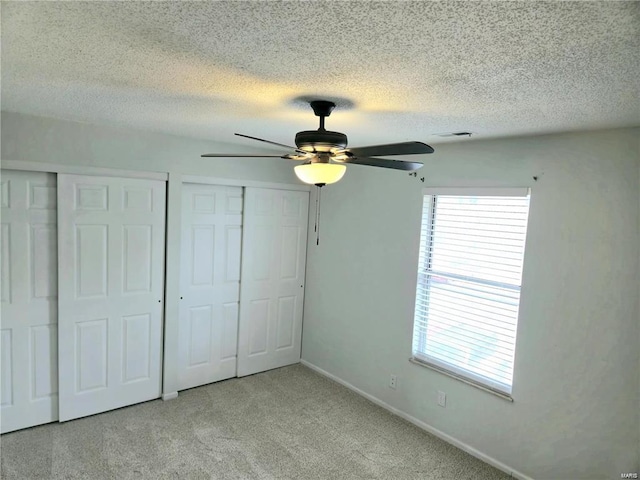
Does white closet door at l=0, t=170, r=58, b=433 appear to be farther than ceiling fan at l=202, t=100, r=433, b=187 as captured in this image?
Yes

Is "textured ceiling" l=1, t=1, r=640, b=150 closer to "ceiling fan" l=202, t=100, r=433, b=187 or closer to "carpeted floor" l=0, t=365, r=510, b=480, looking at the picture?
"ceiling fan" l=202, t=100, r=433, b=187

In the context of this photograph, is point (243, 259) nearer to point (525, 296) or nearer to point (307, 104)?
point (307, 104)

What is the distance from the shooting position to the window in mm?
3018

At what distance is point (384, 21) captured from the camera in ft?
4.01

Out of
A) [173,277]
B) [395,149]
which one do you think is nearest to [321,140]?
[395,149]

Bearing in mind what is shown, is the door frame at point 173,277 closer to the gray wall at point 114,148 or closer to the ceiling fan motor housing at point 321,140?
the gray wall at point 114,148

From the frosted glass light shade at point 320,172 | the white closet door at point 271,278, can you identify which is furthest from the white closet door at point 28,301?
the frosted glass light shade at point 320,172

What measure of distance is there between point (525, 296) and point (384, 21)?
2.35 m

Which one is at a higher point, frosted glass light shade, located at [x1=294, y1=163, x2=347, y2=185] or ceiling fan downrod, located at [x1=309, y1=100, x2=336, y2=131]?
ceiling fan downrod, located at [x1=309, y1=100, x2=336, y2=131]

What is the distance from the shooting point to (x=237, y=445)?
3191mm

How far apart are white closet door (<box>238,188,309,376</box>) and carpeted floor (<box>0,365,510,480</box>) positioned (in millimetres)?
704

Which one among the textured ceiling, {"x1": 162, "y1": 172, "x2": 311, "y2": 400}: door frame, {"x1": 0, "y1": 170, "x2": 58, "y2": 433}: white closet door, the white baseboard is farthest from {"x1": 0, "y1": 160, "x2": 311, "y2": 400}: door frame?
the white baseboard

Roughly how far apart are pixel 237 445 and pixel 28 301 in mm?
1927

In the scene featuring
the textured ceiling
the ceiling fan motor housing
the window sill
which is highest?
the textured ceiling
